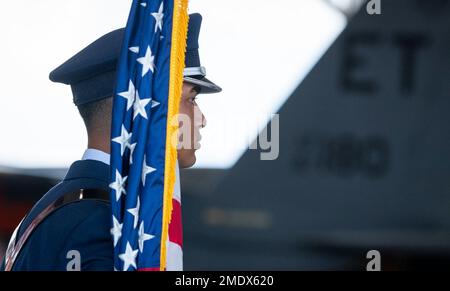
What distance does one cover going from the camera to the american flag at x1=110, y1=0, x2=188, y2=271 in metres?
1.78

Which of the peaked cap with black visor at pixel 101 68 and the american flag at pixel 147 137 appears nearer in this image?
the american flag at pixel 147 137

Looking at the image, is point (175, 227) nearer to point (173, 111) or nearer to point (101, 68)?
point (173, 111)

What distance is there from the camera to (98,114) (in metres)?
2.08

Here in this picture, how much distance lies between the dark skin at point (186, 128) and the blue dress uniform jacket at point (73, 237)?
0.38 feet

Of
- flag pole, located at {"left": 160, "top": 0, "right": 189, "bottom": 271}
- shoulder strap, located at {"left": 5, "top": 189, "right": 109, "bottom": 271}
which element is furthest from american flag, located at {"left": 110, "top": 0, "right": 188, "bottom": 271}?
shoulder strap, located at {"left": 5, "top": 189, "right": 109, "bottom": 271}

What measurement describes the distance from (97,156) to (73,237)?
26 centimetres

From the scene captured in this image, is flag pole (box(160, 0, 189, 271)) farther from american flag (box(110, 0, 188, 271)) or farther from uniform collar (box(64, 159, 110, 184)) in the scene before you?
uniform collar (box(64, 159, 110, 184))

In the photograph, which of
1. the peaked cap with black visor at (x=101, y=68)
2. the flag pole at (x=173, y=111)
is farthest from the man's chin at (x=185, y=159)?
the flag pole at (x=173, y=111)

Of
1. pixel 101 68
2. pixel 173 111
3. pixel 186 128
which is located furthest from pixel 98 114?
pixel 173 111

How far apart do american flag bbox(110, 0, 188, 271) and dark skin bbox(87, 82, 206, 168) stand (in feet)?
0.78

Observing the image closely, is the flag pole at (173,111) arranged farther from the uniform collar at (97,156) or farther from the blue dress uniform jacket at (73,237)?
the uniform collar at (97,156)

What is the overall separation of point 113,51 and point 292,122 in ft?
43.6

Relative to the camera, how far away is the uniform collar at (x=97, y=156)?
203 cm
